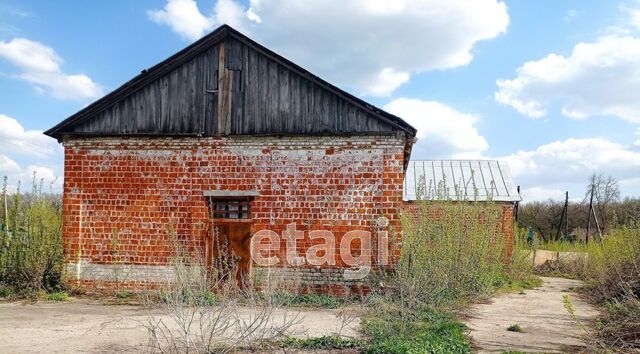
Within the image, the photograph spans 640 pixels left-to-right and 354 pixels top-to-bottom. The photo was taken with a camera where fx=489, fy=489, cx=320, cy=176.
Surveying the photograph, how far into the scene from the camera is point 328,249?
34.6 ft

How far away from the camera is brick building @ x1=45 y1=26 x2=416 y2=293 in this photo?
418 inches

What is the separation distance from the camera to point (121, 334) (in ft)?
23.9

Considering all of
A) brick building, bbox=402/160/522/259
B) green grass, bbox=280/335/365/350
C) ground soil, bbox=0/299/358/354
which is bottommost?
ground soil, bbox=0/299/358/354

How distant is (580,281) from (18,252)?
58.1ft

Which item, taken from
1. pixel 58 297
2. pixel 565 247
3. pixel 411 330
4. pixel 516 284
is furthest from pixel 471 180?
pixel 58 297

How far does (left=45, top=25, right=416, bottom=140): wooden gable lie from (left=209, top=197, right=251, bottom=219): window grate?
4.94 feet

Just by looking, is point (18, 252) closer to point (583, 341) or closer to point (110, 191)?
point (110, 191)

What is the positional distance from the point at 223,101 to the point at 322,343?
20.8 ft

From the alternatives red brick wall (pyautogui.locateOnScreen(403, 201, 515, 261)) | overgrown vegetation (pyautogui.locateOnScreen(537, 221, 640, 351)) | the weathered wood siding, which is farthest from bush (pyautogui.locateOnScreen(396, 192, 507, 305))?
red brick wall (pyautogui.locateOnScreen(403, 201, 515, 261))

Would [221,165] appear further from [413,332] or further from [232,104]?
[413,332]

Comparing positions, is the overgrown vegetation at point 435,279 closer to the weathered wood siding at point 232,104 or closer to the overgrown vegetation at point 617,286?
the overgrown vegetation at point 617,286

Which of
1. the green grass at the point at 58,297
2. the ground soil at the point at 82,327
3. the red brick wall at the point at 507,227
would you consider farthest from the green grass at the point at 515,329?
the green grass at the point at 58,297

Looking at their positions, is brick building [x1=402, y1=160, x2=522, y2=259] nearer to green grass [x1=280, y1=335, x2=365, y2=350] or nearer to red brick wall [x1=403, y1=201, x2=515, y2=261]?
red brick wall [x1=403, y1=201, x2=515, y2=261]

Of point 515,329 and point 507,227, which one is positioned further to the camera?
point 507,227
